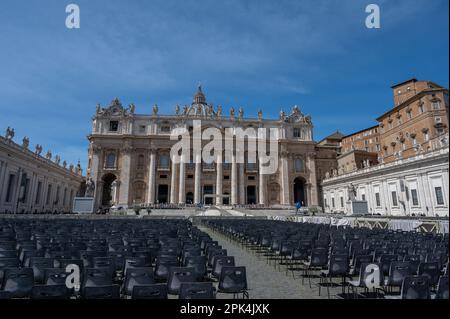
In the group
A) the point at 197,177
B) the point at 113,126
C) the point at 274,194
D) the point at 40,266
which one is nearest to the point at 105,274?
the point at 40,266

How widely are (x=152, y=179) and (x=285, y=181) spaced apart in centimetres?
2997

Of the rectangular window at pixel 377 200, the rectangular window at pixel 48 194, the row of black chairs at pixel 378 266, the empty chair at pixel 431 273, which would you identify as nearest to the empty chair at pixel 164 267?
the row of black chairs at pixel 378 266

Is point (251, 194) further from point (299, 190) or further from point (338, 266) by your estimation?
point (338, 266)

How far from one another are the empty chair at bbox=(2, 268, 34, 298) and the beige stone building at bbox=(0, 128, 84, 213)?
33873 millimetres

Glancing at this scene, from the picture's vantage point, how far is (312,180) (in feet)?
213

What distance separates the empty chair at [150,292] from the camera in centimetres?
435

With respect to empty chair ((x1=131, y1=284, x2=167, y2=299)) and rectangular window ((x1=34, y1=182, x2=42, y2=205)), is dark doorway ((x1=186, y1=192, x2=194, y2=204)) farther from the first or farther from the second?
empty chair ((x1=131, y1=284, x2=167, y2=299))

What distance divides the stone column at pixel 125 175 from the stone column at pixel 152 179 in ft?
14.4

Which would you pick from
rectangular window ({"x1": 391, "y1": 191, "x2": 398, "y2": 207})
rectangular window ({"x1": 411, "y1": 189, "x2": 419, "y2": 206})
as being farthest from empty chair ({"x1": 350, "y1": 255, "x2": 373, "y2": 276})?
rectangular window ({"x1": 391, "y1": 191, "x2": 398, "y2": 207})

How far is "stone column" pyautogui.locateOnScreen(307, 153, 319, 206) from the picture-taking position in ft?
209

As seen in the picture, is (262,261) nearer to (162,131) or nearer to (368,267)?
(368,267)
